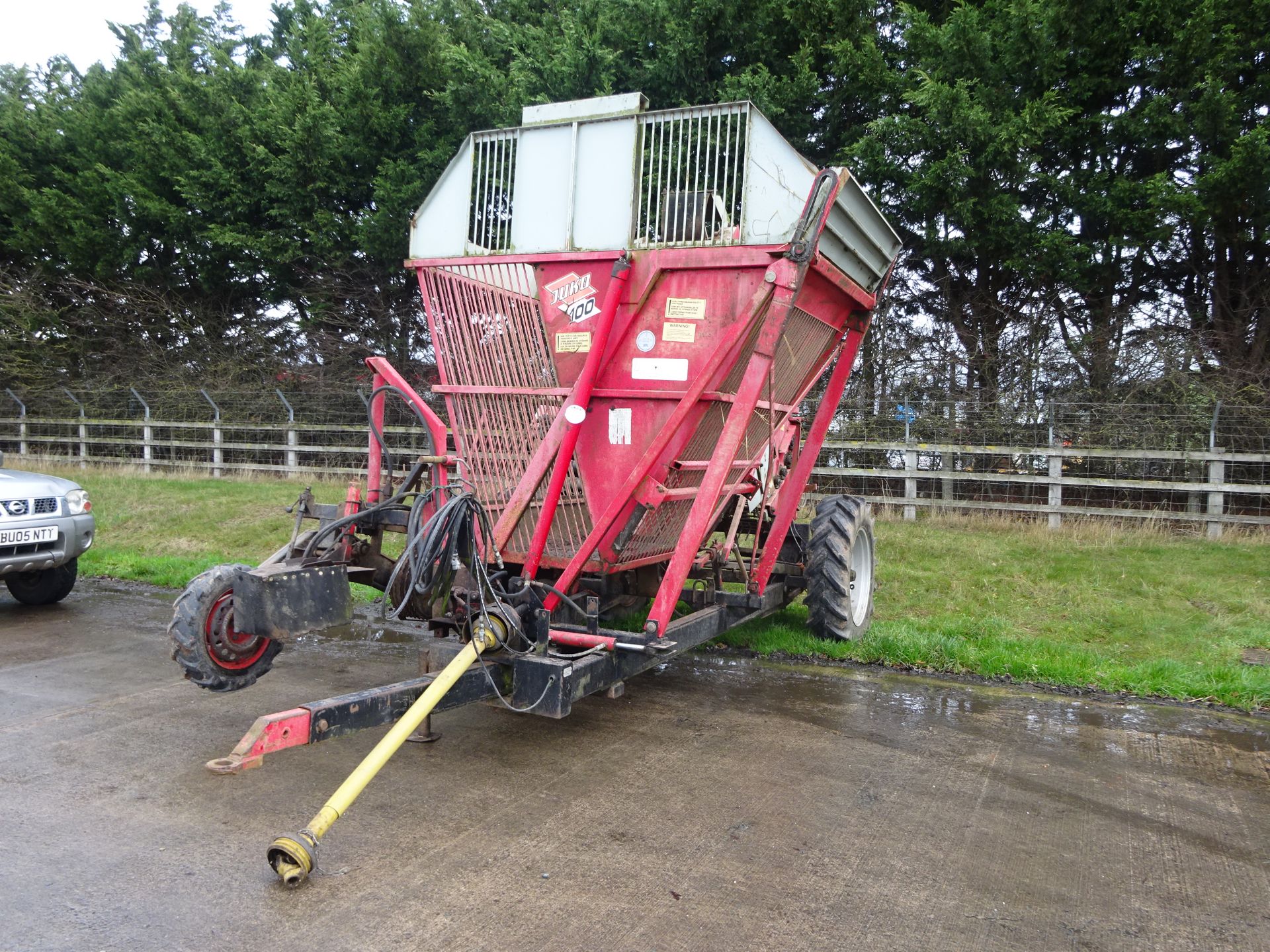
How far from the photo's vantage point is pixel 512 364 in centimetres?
504

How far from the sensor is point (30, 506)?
7.13 meters

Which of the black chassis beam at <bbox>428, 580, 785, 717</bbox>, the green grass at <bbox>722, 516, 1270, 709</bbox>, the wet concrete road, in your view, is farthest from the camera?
the green grass at <bbox>722, 516, 1270, 709</bbox>

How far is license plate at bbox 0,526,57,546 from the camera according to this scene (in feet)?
22.5

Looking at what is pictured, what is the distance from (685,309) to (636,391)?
0.49 meters

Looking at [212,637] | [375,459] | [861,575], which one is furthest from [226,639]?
[861,575]

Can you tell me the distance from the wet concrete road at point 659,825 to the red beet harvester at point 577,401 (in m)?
0.46

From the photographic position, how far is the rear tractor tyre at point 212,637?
13.2 feet

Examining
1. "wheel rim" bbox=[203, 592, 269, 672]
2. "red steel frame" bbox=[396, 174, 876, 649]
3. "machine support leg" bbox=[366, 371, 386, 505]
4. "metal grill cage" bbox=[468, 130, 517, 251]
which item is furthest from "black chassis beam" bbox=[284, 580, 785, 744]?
"metal grill cage" bbox=[468, 130, 517, 251]

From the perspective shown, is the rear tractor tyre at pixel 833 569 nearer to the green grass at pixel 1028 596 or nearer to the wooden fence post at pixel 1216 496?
the green grass at pixel 1028 596

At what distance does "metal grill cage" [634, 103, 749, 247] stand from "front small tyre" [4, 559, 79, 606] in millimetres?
6077

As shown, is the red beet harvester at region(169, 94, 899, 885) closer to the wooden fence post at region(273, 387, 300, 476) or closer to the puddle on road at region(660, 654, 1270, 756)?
the puddle on road at region(660, 654, 1270, 756)

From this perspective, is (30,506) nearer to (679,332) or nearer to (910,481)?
(679,332)

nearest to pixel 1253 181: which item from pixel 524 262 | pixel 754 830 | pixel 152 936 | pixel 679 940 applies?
pixel 524 262

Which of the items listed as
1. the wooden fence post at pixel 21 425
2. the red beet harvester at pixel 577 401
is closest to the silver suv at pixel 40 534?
the red beet harvester at pixel 577 401
